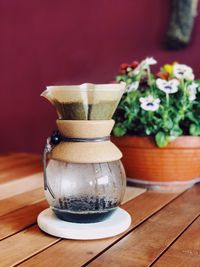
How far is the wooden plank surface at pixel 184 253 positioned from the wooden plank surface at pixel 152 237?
13mm

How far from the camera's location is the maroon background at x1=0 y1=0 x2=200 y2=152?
84.4 inches

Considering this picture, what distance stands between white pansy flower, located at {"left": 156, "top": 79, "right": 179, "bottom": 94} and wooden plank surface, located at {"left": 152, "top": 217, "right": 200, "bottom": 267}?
0.50 metres

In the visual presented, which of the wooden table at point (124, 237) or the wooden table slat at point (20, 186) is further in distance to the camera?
the wooden table slat at point (20, 186)

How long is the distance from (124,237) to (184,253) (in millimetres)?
134

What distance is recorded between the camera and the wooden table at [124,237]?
2.39 ft

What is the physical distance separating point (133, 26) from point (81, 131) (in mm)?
1448

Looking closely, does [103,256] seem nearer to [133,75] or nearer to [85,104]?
[85,104]

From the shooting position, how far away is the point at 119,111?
1384 millimetres

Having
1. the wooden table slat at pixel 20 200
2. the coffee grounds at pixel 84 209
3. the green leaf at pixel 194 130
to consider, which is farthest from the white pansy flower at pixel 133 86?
the coffee grounds at pixel 84 209

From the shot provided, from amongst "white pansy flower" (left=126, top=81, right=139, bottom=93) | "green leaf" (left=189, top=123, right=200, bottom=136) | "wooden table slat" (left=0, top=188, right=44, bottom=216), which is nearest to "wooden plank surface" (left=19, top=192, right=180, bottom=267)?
"wooden table slat" (left=0, top=188, right=44, bottom=216)

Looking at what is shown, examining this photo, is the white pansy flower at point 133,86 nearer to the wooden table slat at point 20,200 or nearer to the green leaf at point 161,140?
the green leaf at point 161,140

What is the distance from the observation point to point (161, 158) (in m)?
1.28

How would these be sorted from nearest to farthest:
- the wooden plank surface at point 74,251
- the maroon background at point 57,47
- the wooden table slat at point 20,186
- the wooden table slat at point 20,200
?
1. the wooden plank surface at point 74,251
2. the wooden table slat at point 20,200
3. the wooden table slat at point 20,186
4. the maroon background at point 57,47

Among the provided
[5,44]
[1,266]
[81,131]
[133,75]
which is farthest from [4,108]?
[1,266]
